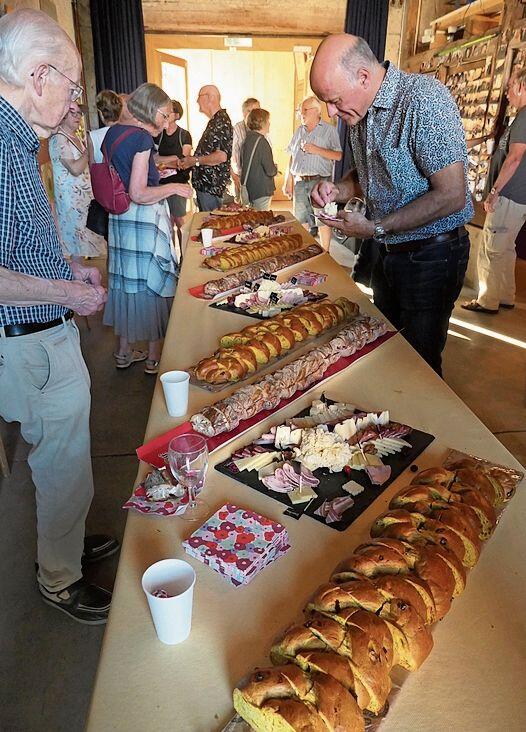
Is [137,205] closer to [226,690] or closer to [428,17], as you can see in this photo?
[226,690]

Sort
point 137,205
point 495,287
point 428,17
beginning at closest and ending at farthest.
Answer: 1. point 137,205
2. point 495,287
3. point 428,17

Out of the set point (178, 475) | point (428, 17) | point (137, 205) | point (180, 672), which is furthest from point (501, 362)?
point (428, 17)

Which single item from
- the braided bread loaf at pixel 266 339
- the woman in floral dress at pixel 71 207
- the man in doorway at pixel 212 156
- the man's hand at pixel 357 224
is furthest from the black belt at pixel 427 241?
the woman in floral dress at pixel 71 207

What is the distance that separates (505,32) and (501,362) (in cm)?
410

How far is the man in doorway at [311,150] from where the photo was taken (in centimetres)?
662

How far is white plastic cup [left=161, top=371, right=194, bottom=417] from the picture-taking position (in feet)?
5.11

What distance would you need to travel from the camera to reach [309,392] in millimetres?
1762

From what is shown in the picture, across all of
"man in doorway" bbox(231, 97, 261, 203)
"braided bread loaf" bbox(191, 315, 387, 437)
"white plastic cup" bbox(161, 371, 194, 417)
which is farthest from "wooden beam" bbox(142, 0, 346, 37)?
"white plastic cup" bbox(161, 371, 194, 417)

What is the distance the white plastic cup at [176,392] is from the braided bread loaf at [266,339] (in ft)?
0.61

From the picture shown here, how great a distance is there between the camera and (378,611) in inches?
34.5

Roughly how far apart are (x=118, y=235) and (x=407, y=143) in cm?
192

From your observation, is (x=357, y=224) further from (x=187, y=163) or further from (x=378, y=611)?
(x=187, y=163)

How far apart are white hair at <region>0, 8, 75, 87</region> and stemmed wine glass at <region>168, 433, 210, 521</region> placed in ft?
3.35

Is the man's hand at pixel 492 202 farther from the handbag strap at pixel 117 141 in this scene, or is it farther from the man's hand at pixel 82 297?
the man's hand at pixel 82 297
